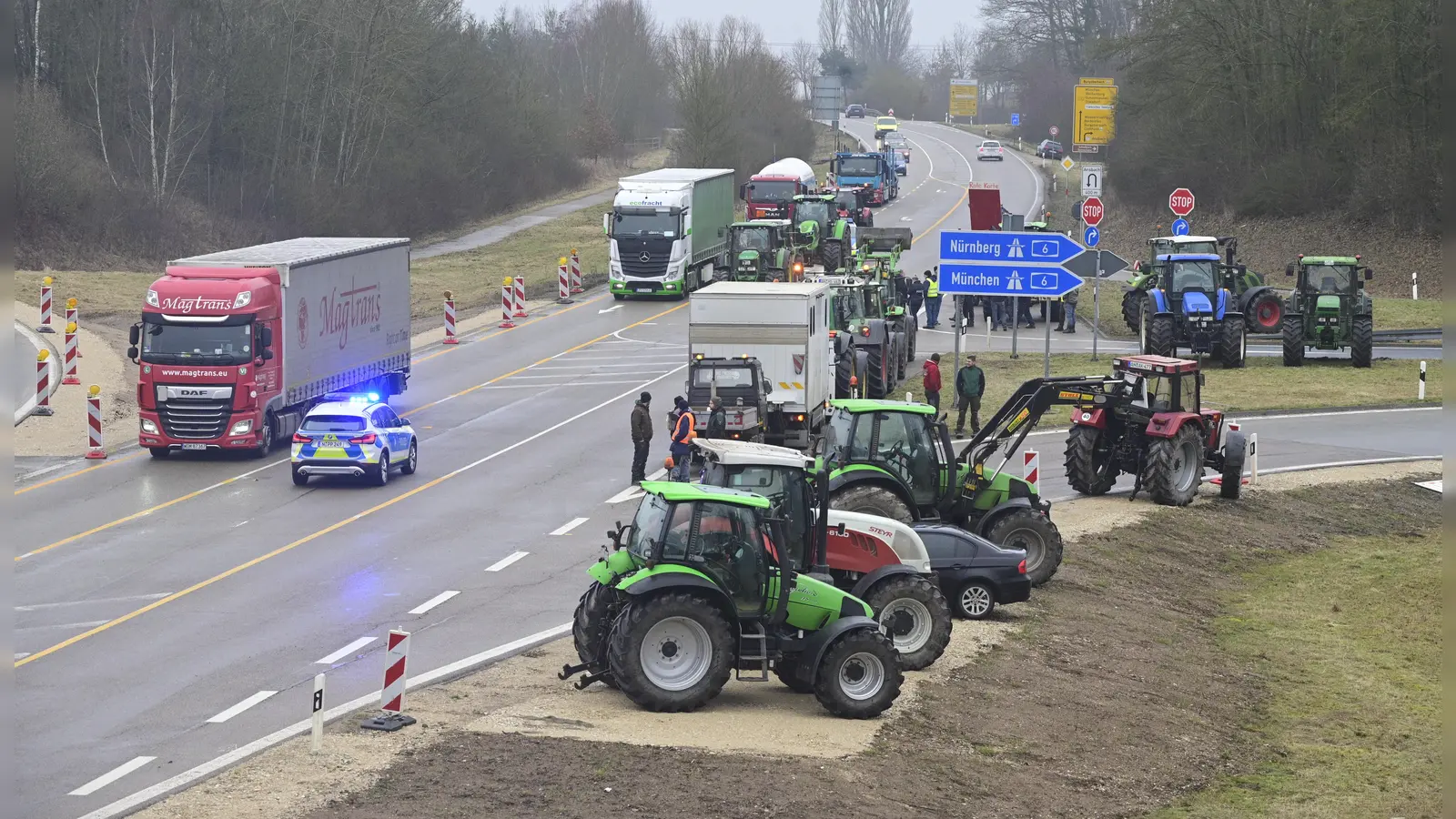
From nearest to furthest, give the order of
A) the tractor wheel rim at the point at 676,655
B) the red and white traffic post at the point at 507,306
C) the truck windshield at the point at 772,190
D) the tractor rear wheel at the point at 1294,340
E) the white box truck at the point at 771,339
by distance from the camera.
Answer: the tractor wheel rim at the point at 676,655, the white box truck at the point at 771,339, the tractor rear wheel at the point at 1294,340, the red and white traffic post at the point at 507,306, the truck windshield at the point at 772,190

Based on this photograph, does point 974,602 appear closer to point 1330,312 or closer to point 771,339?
point 771,339

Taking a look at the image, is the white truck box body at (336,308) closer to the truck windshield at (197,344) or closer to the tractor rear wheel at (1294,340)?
the truck windshield at (197,344)

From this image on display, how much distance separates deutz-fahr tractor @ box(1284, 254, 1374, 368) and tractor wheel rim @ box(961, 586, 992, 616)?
25024mm

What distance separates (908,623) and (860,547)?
3.26ft

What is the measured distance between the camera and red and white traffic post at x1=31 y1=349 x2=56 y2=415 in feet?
115

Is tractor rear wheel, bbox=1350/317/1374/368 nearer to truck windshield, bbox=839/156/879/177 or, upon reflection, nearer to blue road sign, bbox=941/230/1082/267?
blue road sign, bbox=941/230/1082/267

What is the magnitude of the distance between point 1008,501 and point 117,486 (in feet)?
51.8

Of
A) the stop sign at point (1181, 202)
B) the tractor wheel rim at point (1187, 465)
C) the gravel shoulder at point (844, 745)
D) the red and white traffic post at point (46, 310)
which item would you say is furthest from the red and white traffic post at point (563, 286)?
the gravel shoulder at point (844, 745)

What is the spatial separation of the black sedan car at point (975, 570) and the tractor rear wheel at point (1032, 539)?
185 centimetres

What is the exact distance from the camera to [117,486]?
29406 millimetres

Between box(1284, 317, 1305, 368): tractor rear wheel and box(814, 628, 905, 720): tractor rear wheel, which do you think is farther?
box(1284, 317, 1305, 368): tractor rear wheel

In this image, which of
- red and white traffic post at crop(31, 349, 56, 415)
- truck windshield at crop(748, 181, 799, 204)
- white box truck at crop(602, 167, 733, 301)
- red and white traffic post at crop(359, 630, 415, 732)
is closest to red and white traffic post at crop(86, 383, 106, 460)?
red and white traffic post at crop(31, 349, 56, 415)

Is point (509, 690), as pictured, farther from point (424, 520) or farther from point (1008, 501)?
point (424, 520)

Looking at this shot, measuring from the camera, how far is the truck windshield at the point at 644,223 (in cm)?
5347
